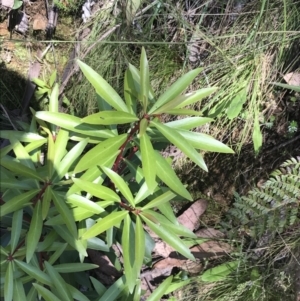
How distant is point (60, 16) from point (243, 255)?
5.85 feet

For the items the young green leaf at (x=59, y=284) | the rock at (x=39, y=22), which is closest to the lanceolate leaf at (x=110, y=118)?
the young green leaf at (x=59, y=284)

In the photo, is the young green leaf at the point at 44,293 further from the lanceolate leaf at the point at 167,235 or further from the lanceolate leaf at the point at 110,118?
the lanceolate leaf at the point at 110,118

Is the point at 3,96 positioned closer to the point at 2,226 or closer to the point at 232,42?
the point at 2,226

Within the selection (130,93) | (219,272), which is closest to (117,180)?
(130,93)

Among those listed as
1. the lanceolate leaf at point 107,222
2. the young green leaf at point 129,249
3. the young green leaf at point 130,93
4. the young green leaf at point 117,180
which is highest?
the young green leaf at point 130,93

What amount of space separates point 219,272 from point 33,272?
1061 millimetres

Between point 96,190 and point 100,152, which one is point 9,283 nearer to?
point 96,190

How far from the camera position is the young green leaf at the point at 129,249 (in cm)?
129

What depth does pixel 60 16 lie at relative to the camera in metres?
2.44

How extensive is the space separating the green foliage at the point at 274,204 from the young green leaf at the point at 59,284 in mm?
893

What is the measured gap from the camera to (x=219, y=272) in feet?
6.63

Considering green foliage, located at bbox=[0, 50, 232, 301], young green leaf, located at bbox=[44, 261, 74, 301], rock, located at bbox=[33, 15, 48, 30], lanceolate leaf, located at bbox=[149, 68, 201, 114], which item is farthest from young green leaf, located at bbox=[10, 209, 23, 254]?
rock, located at bbox=[33, 15, 48, 30]

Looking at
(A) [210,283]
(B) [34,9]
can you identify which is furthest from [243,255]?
(B) [34,9]

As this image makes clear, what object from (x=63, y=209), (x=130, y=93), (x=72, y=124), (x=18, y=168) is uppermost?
(x=130, y=93)
